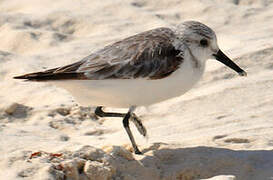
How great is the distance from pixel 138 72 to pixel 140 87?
138 millimetres

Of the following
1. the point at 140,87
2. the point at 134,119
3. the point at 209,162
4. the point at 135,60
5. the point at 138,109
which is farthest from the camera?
the point at 138,109

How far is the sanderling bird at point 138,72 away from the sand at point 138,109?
1.53 ft

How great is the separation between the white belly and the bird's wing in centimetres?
5

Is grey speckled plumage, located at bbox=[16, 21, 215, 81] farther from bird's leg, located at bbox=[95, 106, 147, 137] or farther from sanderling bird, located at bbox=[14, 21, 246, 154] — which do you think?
bird's leg, located at bbox=[95, 106, 147, 137]

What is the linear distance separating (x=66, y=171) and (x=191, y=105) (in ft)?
7.42

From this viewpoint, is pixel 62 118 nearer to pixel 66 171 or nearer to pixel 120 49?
pixel 120 49

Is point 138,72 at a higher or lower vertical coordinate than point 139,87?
higher

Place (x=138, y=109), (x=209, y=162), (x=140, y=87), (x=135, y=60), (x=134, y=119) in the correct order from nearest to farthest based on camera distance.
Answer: (x=209, y=162)
(x=140, y=87)
(x=135, y=60)
(x=134, y=119)
(x=138, y=109)

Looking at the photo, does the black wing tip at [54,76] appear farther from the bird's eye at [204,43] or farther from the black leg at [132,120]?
the bird's eye at [204,43]

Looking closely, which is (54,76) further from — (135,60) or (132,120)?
Answer: (132,120)

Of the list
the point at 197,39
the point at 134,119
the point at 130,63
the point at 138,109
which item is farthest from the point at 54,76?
the point at 138,109

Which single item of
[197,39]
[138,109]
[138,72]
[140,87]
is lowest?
[138,109]

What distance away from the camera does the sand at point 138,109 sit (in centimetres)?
492

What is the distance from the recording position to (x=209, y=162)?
16.7 ft
